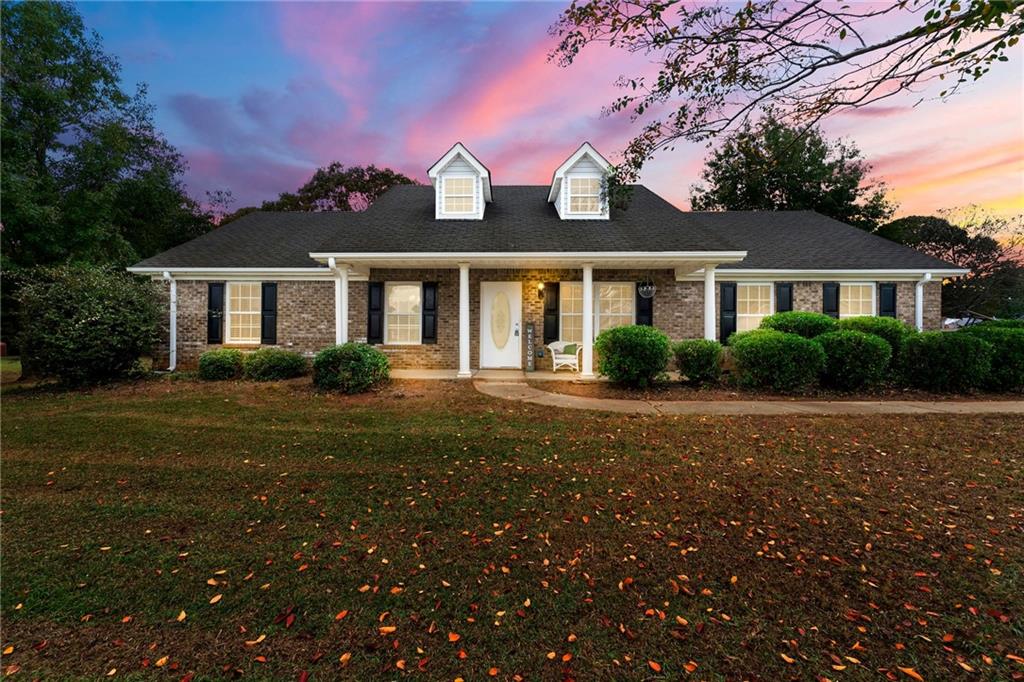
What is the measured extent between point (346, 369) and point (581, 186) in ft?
27.1

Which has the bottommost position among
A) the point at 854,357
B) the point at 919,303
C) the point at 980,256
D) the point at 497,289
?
the point at 854,357

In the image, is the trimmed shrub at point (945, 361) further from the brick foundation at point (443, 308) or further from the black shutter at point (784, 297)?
the brick foundation at point (443, 308)

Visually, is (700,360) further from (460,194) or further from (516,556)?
(460,194)

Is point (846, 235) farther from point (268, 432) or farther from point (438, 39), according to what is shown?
point (268, 432)

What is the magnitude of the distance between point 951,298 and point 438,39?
24493 mm

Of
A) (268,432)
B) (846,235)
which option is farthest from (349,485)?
(846,235)

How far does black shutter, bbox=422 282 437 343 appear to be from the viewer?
11875mm

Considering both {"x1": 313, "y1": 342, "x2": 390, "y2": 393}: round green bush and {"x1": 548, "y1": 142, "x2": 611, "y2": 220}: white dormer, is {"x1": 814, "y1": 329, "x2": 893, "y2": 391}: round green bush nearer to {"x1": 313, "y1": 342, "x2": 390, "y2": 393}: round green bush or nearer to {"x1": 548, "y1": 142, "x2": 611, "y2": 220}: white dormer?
{"x1": 548, "y1": 142, "x2": 611, "y2": 220}: white dormer

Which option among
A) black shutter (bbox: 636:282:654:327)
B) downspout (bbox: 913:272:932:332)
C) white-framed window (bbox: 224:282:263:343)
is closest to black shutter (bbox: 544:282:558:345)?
black shutter (bbox: 636:282:654:327)

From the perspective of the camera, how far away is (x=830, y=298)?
40.5 feet

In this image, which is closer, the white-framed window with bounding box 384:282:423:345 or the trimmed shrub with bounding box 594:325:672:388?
the trimmed shrub with bounding box 594:325:672:388

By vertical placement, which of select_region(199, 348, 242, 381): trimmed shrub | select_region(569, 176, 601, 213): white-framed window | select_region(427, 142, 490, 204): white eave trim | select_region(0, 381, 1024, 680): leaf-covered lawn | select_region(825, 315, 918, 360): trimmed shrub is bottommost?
select_region(0, 381, 1024, 680): leaf-covered lawn

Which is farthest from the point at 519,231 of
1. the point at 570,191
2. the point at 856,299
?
the point at 856,299

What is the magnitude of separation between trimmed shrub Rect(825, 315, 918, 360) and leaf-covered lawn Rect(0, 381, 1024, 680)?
3.87 m
